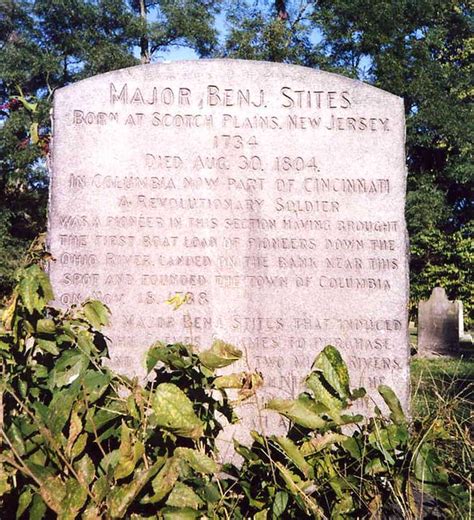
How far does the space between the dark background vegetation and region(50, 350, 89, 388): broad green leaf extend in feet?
50.1

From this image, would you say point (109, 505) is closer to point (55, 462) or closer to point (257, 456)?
point (55, 462)

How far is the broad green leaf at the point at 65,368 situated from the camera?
1798 millimetres

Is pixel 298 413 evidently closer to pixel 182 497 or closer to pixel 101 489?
pixel 182 497


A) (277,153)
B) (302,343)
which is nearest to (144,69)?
(277,153)

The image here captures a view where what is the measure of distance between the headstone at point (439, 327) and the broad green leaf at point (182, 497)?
9.47 meters

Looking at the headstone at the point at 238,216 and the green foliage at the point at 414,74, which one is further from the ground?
the green foliage at the point at 414,74

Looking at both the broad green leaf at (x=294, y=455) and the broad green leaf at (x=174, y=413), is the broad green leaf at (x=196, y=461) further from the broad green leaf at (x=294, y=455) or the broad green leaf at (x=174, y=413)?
the broad green leaf at (x=294, y=455)

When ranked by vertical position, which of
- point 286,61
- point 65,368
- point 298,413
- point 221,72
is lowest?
point 298,413

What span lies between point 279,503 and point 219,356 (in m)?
0.42

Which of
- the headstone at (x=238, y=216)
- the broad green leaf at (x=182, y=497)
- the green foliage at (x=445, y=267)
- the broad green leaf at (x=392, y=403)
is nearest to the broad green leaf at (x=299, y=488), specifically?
the broad green leaf at (x=182, y=497)

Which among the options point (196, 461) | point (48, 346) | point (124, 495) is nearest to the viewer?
point (124, 495)

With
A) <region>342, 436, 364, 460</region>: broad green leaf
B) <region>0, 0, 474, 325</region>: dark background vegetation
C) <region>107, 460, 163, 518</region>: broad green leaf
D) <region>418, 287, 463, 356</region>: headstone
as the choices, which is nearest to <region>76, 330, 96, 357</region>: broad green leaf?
<region>107, 460, 163, 518</region>: broad green leaf

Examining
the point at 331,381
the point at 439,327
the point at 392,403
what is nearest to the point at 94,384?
the point at 331,381

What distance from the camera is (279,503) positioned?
167 cm
